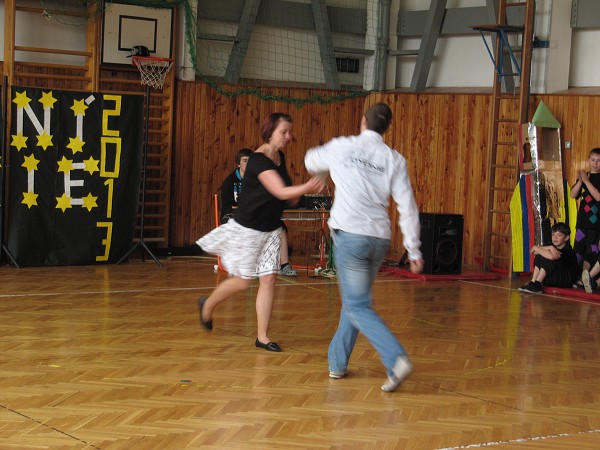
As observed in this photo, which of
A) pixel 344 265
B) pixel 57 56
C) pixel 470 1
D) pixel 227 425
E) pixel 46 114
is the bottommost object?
pixel 227 425

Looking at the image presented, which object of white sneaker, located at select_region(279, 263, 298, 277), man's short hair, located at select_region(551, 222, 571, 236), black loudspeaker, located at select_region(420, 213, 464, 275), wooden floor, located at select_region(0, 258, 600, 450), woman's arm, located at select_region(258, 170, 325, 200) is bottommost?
wooden floor, located at select_region(0, 258, 600, 450)

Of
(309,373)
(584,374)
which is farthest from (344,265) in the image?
(584,374)

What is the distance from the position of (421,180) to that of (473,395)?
276 inches

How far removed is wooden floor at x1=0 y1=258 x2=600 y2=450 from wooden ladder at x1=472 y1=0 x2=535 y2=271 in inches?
94.2

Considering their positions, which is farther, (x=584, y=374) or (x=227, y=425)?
(x=584, y=374)

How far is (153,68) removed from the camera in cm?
1036

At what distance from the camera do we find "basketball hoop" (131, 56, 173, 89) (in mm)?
10156

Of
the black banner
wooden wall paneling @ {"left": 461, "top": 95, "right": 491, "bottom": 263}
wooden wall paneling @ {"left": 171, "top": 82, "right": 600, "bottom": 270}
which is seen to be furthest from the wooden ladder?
the black banner

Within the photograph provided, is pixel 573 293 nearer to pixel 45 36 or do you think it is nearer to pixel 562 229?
pixel 562 229

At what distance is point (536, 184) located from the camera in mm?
9625

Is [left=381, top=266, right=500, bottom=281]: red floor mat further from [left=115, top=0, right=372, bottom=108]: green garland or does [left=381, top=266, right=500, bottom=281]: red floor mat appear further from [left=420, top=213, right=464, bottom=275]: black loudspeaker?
[left=115, top=0, right=372, bottom=108]: green garland

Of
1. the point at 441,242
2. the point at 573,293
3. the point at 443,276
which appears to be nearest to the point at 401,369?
the point at 573,293

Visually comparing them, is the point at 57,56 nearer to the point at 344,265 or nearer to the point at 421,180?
the point at 421,180

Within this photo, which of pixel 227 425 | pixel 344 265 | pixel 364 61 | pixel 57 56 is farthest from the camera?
pixel 364 61
